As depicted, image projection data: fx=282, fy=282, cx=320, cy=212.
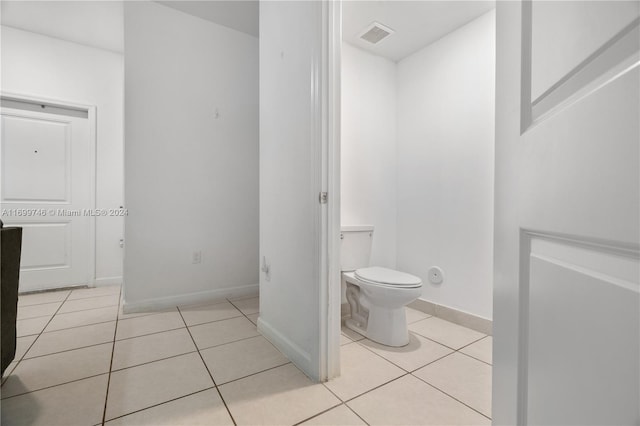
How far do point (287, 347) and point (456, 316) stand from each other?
51.6 inches

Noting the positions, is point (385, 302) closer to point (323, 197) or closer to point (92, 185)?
point (323, 197)

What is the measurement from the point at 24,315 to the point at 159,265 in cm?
101

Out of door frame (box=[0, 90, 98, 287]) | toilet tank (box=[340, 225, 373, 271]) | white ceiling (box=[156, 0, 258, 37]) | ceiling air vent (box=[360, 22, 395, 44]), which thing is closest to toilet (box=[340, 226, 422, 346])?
toilet tank (box=[340, 225, 373, 271])

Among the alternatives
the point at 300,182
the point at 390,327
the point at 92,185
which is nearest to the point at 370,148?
the point at 300,182

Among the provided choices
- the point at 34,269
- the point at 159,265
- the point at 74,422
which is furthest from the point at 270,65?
the point at 34,269

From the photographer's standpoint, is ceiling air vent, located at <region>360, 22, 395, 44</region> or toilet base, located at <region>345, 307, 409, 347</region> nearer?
toilet base, located at <region>345, 307, 409, 347</region>

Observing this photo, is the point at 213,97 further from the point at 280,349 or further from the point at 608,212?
the point at 608,212

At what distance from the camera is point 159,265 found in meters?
2.39

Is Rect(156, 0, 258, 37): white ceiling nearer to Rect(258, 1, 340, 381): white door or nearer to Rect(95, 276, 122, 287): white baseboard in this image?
Rect(258, 1, 340, 381): white door

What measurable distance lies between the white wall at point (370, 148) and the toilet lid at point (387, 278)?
1.66 ft

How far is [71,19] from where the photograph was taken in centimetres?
256

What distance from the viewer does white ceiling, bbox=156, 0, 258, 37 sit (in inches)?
92.2

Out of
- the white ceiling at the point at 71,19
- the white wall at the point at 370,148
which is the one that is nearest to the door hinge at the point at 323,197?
the white wall at the point at 370,148

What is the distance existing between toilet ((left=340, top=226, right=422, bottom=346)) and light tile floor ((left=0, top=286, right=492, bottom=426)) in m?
0.08
